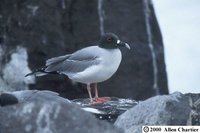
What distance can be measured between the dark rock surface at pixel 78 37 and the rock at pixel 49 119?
18.3 feet

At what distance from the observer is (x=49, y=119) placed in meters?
5.49

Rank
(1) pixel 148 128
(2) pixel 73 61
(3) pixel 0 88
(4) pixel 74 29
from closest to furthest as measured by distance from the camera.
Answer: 1. (1) pixel 148 128
2. (2) pixel 73 61
3. (3) pixel 0 88
4. (4) pixel 74 29

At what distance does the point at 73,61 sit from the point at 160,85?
4379 millimetres

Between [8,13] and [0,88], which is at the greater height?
[8,13]

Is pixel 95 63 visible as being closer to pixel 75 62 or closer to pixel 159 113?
pixel 75 62

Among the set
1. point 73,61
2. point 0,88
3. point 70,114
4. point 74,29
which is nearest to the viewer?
point 70,114

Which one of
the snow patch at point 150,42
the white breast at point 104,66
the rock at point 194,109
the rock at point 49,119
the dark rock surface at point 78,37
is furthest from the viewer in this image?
the snow patch at point 150,42

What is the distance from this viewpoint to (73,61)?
8.23 meters

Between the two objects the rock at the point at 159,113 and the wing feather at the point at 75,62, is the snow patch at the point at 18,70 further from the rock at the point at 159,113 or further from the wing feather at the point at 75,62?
the rock at the point at 159,113

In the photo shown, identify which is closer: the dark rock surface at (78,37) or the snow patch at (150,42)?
the dark rock surface at (78,37)

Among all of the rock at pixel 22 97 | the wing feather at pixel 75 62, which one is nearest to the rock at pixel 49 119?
the rock at pixel 22 97

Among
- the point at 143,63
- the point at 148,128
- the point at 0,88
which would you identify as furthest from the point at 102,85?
the point at 148,128

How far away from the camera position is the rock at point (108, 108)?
7297 mm

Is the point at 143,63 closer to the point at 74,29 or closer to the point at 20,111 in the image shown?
the point at 74,29
